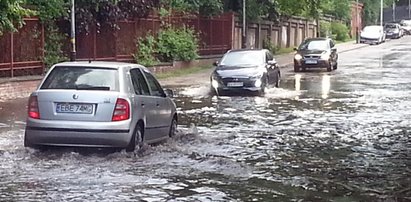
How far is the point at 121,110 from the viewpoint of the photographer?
1120 cm

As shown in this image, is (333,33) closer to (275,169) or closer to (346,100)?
(346,100)

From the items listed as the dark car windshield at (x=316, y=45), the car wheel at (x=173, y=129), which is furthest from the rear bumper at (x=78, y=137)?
the dark car windshield at (x=316, y=45)

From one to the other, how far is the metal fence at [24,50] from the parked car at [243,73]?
5350 millimetres

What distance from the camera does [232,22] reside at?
1598 inches

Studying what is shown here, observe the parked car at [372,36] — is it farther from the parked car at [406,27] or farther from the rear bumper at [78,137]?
the rear bumper at [78,137]

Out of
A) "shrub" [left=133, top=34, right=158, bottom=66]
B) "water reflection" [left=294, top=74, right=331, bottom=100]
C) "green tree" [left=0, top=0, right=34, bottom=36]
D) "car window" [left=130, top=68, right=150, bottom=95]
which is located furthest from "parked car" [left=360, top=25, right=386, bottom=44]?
"car window" [left=130, top=68, right=150, bottom=95]

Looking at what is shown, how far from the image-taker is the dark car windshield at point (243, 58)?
2467 centimetres

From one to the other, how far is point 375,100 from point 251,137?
8482 millimetres

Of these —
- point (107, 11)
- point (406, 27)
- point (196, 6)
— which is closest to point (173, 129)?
point (107, 11)

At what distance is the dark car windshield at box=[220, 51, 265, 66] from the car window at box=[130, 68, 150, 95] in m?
12.3

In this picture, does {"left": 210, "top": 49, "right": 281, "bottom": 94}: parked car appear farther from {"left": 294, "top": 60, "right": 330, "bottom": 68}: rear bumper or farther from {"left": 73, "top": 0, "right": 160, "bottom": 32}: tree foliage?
{"left": 294, "top": 60, "right": 330, "bottom": 68}: rear bumper

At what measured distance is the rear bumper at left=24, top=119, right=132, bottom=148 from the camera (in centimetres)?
1108

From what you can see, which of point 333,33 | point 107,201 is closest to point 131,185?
point 107,201

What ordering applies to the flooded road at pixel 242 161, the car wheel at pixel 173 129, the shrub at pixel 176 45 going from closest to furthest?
Answer: 1. the flooded road at pixel 242 161
2. the car wheel at pixel 173 129
3. the shrub at pixel 176 45
